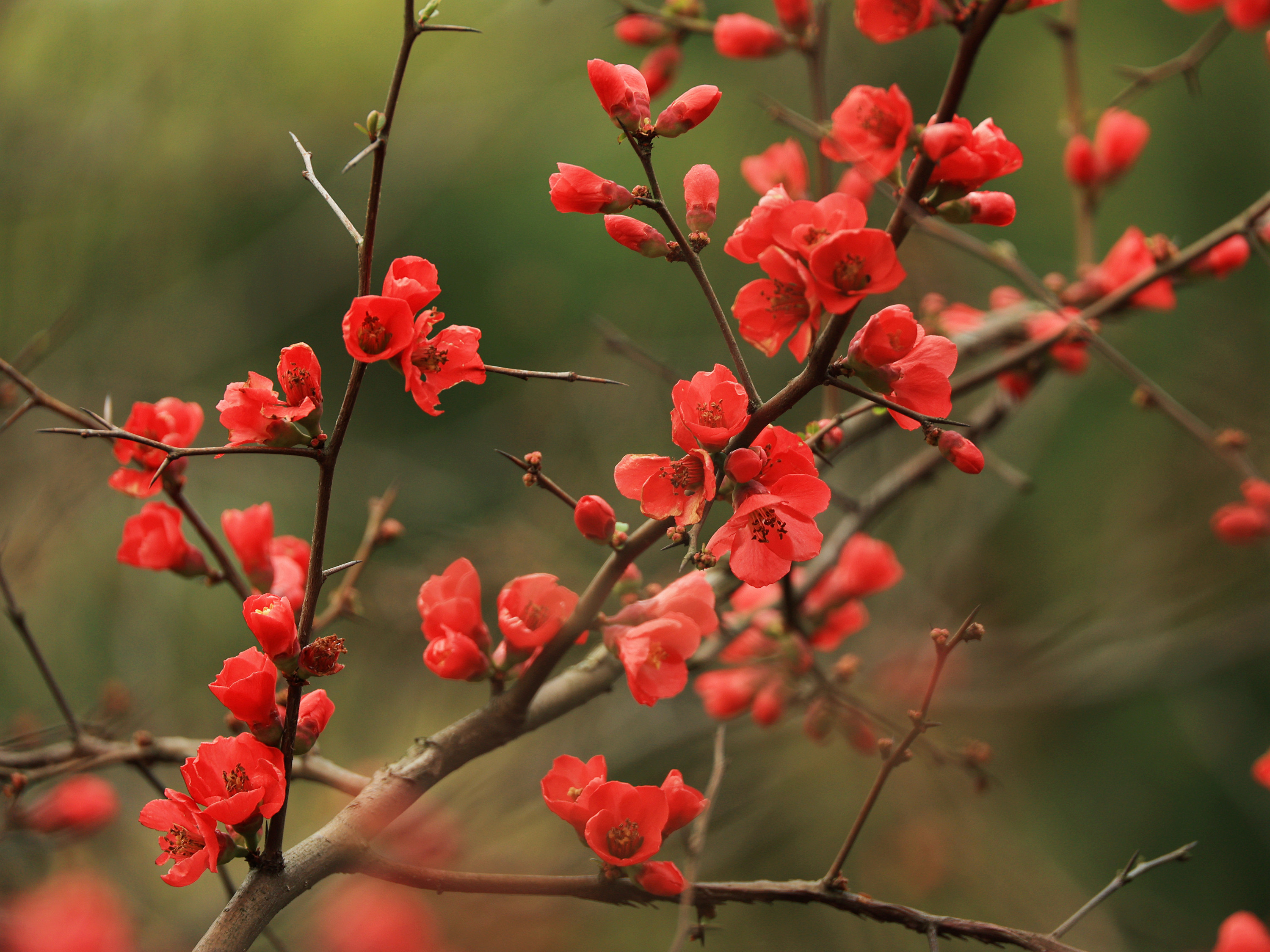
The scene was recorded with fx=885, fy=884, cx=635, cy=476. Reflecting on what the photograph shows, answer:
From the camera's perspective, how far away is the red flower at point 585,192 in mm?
771

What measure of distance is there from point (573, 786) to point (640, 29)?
1223 millimetres

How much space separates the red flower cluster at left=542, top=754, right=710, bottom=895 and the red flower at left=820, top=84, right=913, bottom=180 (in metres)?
0.57

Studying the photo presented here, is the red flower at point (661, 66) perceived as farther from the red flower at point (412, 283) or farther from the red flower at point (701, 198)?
the red flower at point (412, 283)

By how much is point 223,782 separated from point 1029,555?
11.0 feet

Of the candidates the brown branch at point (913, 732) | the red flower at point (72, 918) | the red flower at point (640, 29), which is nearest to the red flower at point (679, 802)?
the brown branch at point (913, 732)

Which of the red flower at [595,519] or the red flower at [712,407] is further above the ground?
the red flower at [712,407]

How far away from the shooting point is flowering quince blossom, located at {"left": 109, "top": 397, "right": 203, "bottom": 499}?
880 mm

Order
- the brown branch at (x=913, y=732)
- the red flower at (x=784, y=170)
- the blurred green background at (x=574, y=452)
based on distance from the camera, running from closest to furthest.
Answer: the brown branch at (x=913, y=732) < the red flower at (x=784, y=170) < the blurred green background at (x=574, y=452)

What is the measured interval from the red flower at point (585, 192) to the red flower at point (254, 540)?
464 millimetres

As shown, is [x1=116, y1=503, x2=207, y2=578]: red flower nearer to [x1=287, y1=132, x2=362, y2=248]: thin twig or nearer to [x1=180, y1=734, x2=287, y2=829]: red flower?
[x1=180, y1=734, x2=287, y2=829]: red flower

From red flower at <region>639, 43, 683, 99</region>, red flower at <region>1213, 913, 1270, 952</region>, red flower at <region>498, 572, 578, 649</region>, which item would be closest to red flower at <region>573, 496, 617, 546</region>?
red flower at <region>498, 572, 578, 649</region>

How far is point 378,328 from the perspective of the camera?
693 millimetres

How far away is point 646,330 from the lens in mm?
3176

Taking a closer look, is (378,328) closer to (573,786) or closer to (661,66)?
(573,786)
